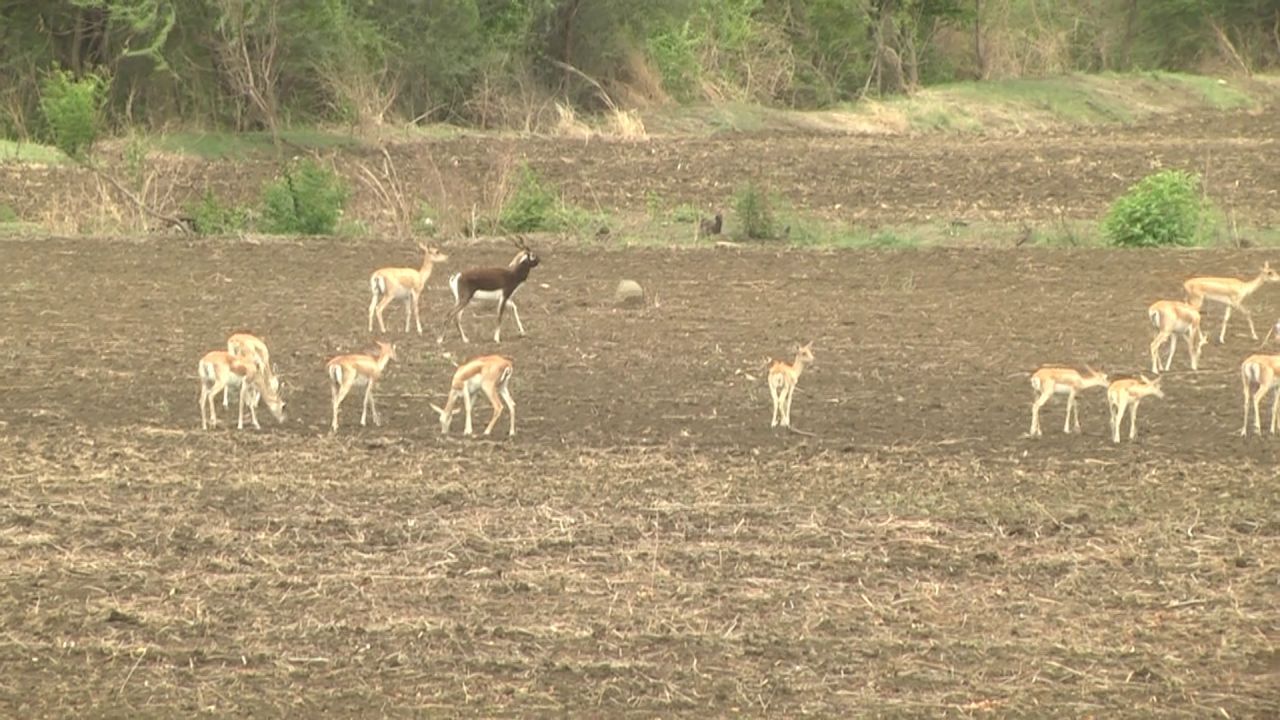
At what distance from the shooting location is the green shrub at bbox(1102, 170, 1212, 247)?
25.8 m

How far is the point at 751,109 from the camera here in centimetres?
5012

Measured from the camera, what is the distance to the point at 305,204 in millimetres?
27062

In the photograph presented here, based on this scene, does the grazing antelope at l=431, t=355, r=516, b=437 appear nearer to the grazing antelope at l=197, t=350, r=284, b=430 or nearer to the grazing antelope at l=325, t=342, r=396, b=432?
the grazing antelope at l=325, t=342, r=396, b=432

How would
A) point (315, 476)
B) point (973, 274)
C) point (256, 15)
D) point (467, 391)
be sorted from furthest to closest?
point (256, 15), point (973, 274), point (467, 391), point (315, 476)

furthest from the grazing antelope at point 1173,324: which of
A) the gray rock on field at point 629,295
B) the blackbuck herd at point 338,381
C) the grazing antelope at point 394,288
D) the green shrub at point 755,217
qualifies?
the green shrub at point 755,217

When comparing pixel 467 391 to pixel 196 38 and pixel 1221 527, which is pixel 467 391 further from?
pixel 196 38

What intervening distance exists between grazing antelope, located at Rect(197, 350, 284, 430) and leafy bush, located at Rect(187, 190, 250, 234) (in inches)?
463

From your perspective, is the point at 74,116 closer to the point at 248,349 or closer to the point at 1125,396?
the point at 248,349

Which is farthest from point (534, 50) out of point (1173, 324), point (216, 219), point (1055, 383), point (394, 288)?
point (1055, 383)

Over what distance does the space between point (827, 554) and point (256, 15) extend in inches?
1087

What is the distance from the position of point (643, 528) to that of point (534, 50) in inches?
1504

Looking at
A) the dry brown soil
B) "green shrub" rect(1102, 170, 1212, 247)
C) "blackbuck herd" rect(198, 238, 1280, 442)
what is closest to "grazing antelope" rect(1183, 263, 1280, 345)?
the dry brown soil

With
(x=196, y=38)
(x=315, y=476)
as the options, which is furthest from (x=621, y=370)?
(x=196, y=38)

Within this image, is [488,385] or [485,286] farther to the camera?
[485,286]
